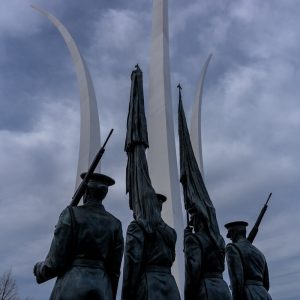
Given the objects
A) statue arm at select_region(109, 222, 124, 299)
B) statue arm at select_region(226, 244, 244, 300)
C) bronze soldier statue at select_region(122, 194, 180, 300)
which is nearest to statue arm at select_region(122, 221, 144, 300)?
bronze soldier statue at select_region(122, 194, 180, 300)

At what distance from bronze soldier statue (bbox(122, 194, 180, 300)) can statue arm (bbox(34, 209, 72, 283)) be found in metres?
0.99

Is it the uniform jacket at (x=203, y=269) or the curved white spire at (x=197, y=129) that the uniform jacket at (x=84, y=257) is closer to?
the uniform jacket at (x=203, y=269)

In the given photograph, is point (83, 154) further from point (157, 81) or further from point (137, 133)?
point (137, 133)

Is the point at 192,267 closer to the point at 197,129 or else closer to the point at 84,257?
the point at 84,257

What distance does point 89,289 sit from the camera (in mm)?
3838

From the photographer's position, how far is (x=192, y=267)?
547cm

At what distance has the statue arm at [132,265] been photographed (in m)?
4.80

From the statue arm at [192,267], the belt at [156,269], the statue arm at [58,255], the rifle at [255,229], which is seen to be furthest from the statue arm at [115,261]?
the rifle at [255,229]

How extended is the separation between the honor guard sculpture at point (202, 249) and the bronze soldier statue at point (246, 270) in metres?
0.21

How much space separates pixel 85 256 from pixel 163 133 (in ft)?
40.6

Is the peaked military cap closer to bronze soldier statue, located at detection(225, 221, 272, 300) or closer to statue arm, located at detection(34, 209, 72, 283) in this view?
bronze soldier statue, located at detection(225, 221, 272, 300)

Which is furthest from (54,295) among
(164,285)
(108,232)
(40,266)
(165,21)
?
(165,21)

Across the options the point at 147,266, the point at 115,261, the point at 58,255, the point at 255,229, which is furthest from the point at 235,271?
the point at 58,255

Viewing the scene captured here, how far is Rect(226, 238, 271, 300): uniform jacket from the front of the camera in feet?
19.0
